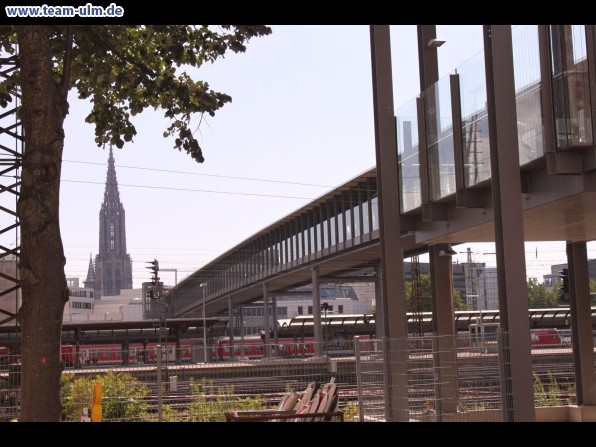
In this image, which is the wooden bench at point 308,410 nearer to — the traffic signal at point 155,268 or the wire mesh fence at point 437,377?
the wire mesh fence at point 437,377

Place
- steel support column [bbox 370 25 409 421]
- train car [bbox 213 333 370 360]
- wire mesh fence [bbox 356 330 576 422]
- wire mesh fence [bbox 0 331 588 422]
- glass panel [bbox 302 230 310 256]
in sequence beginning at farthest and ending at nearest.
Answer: glass panel [bbox 302 230 310 256] → train car [bbox 213 333 370 360] → steel support column [bbox 370 25 409 421] → wire mesh fence [bbox 0 331 588 422] → wire mesh fence [bbox 356 330 576 422]

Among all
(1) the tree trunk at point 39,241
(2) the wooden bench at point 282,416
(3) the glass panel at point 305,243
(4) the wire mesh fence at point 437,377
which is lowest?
(2) the wooden bench at point 282,416

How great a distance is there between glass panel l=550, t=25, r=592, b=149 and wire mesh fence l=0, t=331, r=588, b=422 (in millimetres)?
2967

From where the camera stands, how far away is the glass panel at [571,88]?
11805 millimetres

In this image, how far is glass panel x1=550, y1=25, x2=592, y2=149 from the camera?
11.8 metres

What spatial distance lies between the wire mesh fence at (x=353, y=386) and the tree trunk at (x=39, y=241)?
4457mm

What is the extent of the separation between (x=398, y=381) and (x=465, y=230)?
4145mm

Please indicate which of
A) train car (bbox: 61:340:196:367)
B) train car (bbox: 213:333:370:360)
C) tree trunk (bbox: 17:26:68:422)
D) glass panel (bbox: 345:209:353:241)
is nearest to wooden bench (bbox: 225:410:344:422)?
train car (bbox: 213:333:370:360)

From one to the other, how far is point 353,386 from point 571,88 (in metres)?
6.94

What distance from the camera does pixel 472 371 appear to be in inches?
464

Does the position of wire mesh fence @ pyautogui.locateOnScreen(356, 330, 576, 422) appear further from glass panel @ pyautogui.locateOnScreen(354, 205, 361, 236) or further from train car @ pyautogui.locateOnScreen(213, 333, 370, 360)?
glass panel @ pyautogui.locateOnScreen(354, 205, 361, 236)

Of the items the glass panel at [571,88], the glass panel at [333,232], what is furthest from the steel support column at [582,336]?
the glass panel at [333,232]

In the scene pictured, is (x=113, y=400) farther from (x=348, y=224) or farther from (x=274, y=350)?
(x=348, y=224)
